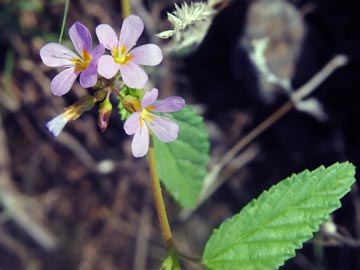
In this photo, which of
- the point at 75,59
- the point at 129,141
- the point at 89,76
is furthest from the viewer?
the point at 129,141

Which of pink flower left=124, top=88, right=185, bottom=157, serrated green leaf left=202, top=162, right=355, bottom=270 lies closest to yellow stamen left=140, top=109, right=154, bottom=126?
pink flower left=124, top=88, right=185, bottom=157

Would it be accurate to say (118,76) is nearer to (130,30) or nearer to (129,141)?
(130,30)

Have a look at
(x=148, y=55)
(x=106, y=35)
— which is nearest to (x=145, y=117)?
(x=148, y=55)

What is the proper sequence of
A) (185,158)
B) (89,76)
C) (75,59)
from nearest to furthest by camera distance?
1. (89,76)
2. (75,59)
3. (185,158)

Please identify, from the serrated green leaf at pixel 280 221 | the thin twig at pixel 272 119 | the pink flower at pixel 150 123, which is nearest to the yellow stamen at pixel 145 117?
the pink flower at pixel 150 123

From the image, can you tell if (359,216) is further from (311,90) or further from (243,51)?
(243,51)

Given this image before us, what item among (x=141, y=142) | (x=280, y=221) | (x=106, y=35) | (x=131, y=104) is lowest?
(x=280, y=221)

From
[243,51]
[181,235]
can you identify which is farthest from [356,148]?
[181,235]
